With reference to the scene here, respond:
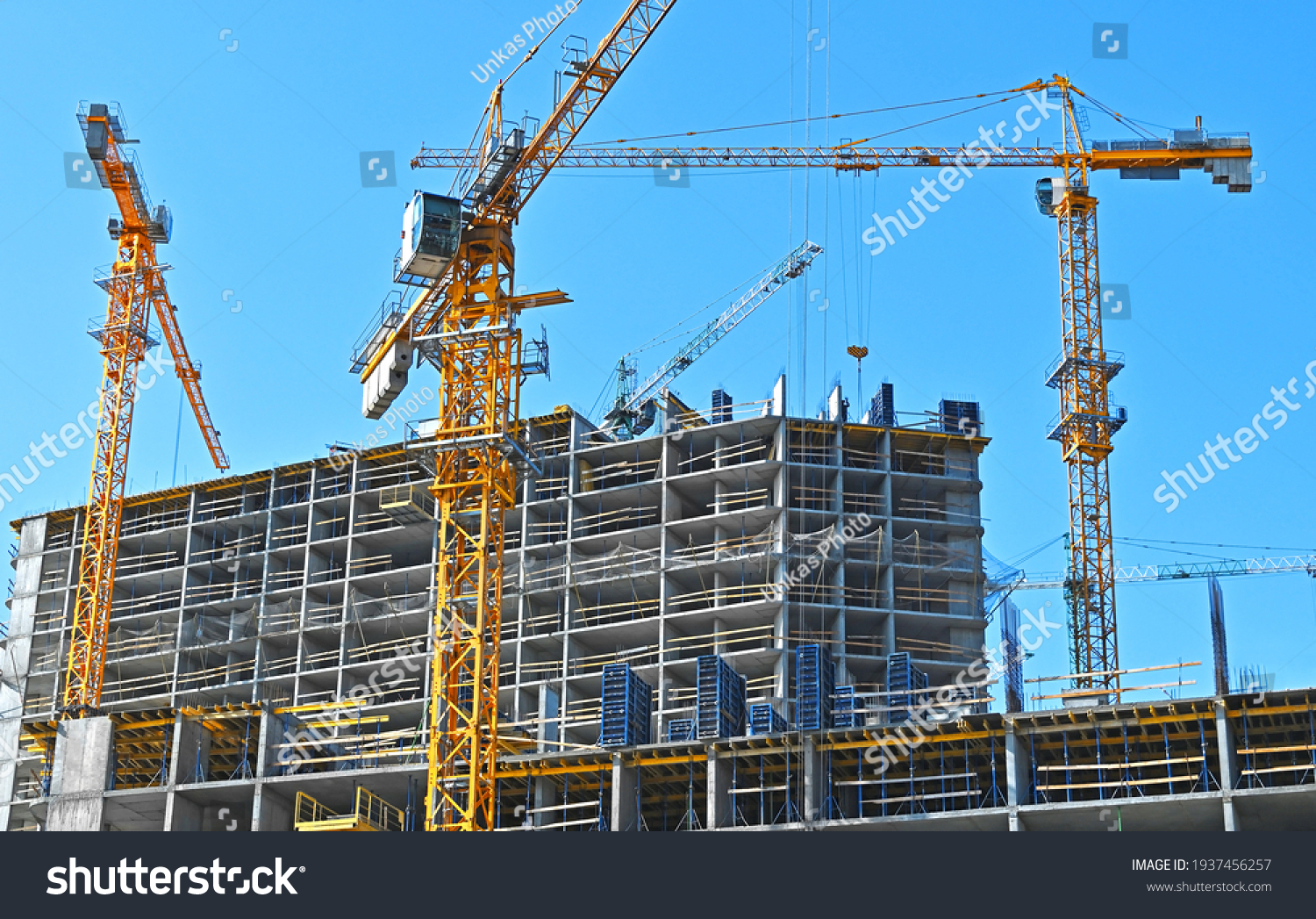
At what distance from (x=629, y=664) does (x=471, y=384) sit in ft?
48.4

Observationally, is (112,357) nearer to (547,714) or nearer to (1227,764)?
(547,714)

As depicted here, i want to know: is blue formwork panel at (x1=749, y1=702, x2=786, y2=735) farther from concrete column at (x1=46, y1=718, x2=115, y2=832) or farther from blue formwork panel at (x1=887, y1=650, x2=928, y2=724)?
concrete column at (x1=46, y1=718, x2=115, y2=832)

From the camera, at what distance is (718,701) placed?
65.1 m

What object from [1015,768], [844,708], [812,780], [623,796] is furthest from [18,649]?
[1015,768]

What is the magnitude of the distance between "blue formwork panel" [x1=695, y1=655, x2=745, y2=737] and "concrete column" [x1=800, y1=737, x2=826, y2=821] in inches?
134

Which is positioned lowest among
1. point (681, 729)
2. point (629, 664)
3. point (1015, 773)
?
point (1015, 773)

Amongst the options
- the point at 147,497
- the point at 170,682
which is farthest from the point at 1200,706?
the point at 147,497

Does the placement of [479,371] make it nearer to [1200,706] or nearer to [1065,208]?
[1200,706]

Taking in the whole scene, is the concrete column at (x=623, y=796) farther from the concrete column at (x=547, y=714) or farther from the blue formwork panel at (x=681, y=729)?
the concrete column at (x=547, y=714)

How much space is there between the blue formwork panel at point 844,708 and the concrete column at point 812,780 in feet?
6.22

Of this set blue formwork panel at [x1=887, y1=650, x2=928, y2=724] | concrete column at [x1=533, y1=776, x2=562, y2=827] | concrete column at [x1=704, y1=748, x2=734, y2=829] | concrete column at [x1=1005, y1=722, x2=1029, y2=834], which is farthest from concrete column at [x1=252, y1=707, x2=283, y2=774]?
concrete column at [x1=1005, y1=722, x2=1029, y2=834]

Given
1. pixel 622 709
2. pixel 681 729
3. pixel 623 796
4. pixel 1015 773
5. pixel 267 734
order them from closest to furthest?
pixel 1015 773 < pixel 623 796 < pixel 622 709 < pixel 267 734 < pixel 681 729

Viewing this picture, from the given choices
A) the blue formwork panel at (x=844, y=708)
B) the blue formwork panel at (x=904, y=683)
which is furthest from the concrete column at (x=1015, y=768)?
the blue formwork panel at (x=844, y=708)

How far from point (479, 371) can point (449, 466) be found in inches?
142
